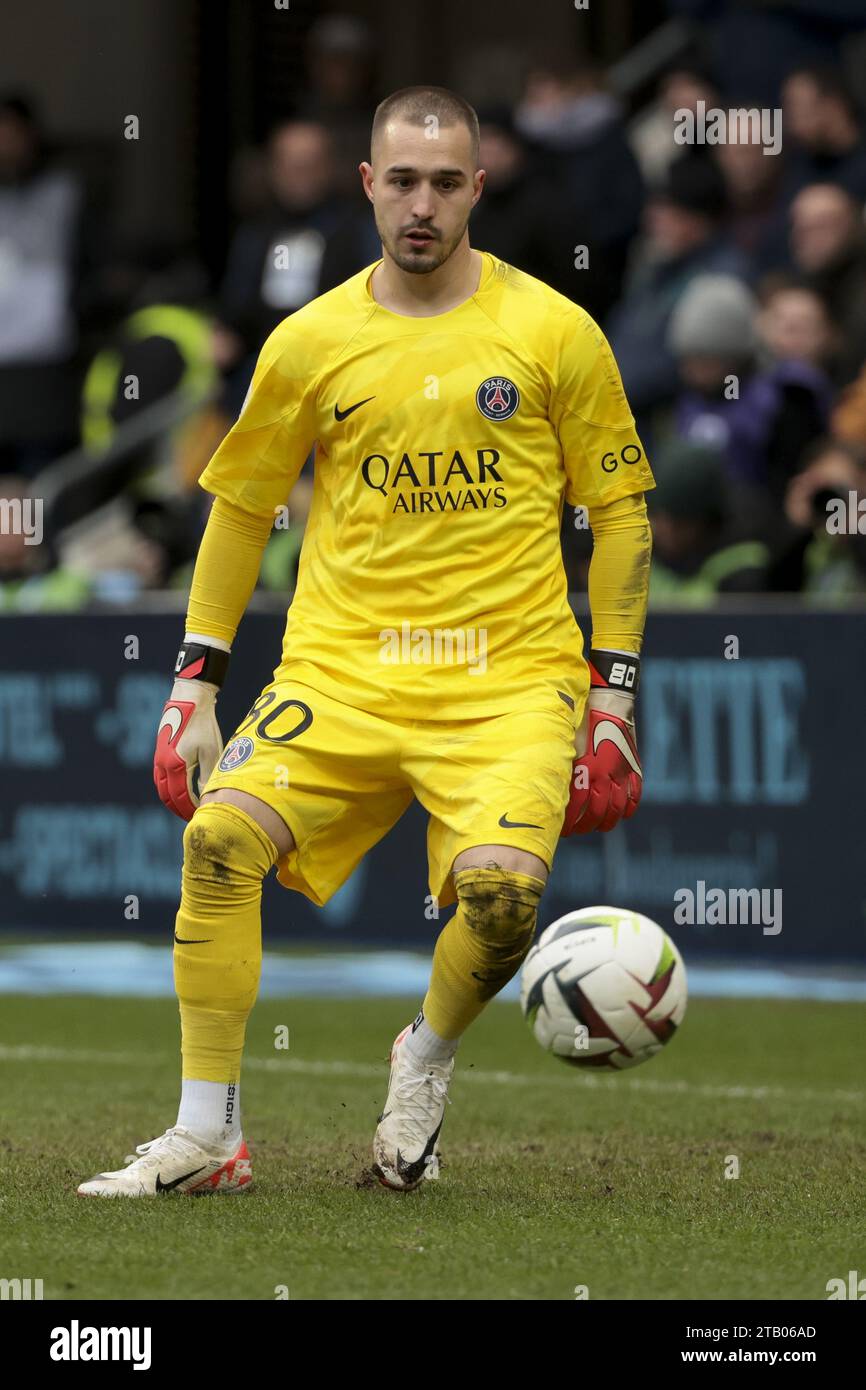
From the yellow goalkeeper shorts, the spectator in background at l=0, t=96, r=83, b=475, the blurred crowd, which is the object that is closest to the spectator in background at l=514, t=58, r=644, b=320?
the blurred crowd

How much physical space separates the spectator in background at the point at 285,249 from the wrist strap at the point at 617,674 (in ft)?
26.2

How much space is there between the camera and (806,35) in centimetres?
1549

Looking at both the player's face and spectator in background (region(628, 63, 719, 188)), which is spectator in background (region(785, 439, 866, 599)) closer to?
spectator in background (region(628, 63, 719, 188))

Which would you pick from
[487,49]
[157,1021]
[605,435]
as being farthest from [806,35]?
[605,435]

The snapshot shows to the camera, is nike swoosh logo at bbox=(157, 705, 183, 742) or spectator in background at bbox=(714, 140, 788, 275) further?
spectator in background at bbox=(714, 140, 788, 275)

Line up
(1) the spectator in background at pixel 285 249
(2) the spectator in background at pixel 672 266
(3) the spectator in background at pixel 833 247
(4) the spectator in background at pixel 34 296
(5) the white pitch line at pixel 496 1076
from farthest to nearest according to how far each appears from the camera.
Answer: (4) the spectator in background at pixel 34 296, (1) the spectator in background at pixel 285 249, (2) the spectator in background at pixel 672 266, (3) the spectator in background at pixel 833 247, (5) the white pitch line at pixel 496 1076

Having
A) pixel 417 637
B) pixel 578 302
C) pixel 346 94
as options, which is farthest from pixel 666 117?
pixel 417 637

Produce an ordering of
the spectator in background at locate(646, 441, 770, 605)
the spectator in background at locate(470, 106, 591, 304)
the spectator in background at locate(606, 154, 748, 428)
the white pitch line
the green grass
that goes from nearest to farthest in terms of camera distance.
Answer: the green grass < the white pitch line < the spectator in background at locate(646, 441, 770, 605) < the spectator in background at locate(470, 106, 591, 304) < the spectator in background at locate(606, 154, 748, 428)

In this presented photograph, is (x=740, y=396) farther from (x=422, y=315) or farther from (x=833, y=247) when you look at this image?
(x=422, y=315)

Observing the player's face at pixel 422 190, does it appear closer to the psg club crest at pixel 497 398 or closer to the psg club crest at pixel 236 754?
the psg club crest at pixel 497 398

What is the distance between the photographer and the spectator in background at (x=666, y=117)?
1450 cm

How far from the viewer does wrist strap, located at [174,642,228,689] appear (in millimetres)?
6730

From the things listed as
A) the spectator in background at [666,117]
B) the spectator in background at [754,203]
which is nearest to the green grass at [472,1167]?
the spectator in background at [754,203]

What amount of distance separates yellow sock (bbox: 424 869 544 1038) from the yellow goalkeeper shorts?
0.10 metres
